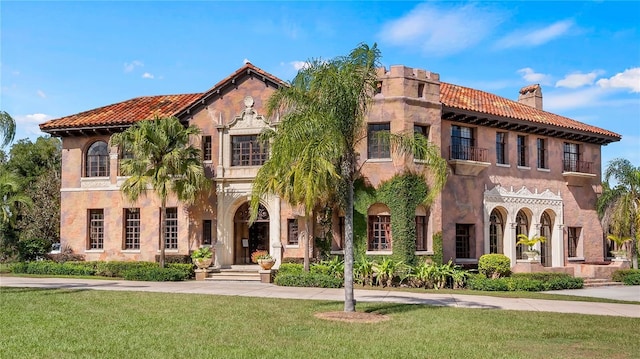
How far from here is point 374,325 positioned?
1465 cm

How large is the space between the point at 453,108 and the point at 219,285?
491 inches

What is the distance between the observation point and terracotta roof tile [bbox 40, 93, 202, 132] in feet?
100

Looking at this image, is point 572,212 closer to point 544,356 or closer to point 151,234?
point 151,234

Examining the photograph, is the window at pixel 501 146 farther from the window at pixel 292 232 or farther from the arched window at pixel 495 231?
the window at pixel 292 232

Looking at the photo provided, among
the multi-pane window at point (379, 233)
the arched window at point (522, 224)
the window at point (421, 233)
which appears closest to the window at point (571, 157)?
the arched window at point (522, 224)

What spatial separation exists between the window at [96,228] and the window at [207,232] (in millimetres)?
5538

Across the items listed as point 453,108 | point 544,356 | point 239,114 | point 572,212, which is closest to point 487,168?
point 453,108

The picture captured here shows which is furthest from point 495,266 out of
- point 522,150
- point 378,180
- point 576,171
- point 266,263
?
point 576,171

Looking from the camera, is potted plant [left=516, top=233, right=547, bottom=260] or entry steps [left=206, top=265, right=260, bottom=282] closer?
entry steps [left=206, top=265, right=260, bottom=282]

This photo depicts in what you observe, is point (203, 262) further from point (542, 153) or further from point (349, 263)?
point (542, 153)

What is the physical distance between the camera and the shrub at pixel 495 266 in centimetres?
2569

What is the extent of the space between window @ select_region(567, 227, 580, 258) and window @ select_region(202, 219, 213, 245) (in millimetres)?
18298

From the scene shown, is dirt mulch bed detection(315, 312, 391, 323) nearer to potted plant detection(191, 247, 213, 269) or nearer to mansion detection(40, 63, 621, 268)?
mansion detection(40, 63, 621, 268)

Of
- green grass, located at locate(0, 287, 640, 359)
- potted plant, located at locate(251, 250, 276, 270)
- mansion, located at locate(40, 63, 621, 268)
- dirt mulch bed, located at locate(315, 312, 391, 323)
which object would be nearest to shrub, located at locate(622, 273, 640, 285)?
mansion, located at locate(40, 63, 621, 268)
